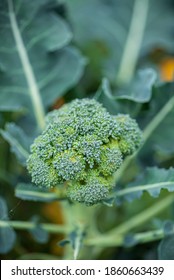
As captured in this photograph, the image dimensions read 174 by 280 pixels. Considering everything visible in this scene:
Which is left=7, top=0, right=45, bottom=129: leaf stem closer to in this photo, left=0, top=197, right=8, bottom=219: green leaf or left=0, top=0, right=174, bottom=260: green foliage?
left=0, top=0, right=174, bottom=260: green foliage

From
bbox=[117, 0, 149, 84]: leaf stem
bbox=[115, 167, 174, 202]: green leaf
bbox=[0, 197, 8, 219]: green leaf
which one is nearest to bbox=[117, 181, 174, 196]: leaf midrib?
bbox=[115, 167, 174, 202]: green leaf

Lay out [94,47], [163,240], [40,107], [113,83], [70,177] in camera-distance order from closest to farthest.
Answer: [70,177]
[163,240]
[40,107]
[113,83]
[94,47]

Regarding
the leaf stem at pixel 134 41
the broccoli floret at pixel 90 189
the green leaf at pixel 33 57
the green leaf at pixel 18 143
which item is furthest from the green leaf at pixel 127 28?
the broccoli floret at pixel 90 189

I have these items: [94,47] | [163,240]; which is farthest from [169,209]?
[94,47]

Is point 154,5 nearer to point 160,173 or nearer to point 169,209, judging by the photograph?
→ point 169,209

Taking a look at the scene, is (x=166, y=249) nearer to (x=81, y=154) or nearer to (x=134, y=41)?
(x=81, y=154)

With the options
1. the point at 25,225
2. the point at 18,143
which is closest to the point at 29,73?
the point at 18,143

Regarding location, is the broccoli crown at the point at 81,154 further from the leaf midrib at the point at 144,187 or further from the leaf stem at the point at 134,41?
the leaf stem at the point at 134,41
